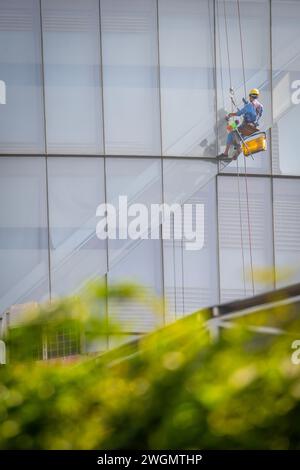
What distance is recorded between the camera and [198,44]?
25719 mm

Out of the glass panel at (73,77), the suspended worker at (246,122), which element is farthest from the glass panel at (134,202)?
the suspended worker at (246,122)

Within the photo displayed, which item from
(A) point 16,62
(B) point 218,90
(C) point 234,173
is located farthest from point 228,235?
(A) point 16,62

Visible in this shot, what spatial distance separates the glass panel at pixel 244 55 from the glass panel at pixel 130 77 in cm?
135

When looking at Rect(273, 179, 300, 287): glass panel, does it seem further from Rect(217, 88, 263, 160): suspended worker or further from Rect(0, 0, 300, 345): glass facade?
Rect(217, 88, 263, 160): suspended worker

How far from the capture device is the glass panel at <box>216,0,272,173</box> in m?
25.7

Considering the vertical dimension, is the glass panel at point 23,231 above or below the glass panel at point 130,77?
below

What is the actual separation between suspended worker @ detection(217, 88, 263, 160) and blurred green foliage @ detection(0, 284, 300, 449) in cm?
2312

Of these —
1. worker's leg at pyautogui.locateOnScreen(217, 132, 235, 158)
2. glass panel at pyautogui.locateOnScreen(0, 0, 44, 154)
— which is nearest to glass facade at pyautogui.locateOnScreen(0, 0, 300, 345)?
glass panel at pyautogui.locateOnScreen(0, 0, 44, 154)

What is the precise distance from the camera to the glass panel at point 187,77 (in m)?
25.7

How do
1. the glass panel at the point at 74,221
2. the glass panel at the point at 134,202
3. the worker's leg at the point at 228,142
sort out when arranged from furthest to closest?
the worker's leg at the point at 228,142
the glass panel at the point at 134,202
the glass panel at the point at 74,221

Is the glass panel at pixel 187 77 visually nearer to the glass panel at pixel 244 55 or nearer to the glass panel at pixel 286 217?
the glass panel at pixel 244 55

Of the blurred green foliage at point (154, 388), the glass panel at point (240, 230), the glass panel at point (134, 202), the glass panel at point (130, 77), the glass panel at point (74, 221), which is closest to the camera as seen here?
the blurred green foliage at point (154, 388)

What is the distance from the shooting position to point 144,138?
25.8m

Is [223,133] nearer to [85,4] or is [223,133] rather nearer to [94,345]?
[85,4]
